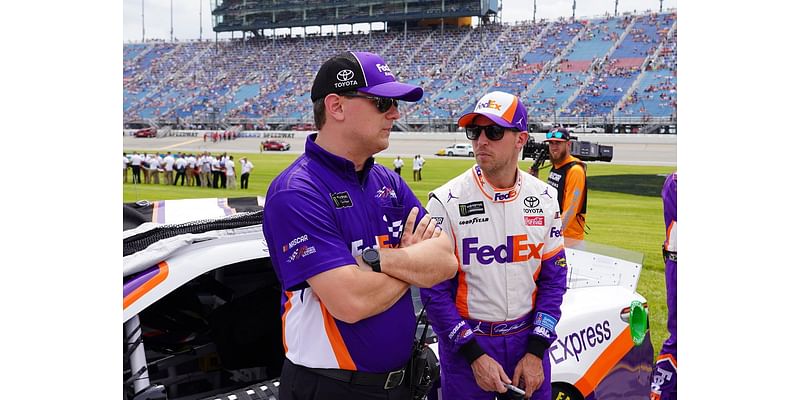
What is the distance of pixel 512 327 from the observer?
2.56 metres

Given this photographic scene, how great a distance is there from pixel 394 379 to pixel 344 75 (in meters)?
0.92

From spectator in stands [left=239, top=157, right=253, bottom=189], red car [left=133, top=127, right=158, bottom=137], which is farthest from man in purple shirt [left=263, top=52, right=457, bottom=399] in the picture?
red car [left=133, top=127, right=158, bottom=137]

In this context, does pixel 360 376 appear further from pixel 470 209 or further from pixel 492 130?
pixel 492 130

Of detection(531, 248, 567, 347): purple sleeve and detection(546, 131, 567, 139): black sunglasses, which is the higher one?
detection(546, 131, 567, 139): black sunglasses

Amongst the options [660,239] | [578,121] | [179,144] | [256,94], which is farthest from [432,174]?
[256,94]

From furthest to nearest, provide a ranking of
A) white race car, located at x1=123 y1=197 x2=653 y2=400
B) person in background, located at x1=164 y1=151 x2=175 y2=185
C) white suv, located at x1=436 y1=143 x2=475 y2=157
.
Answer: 1. white suv, located at x1=436 y1=143 x2=475 y2=157
2. person in background, located at x1=164 y1=151 x2=175 y2=185
3. white race car, located at x1=123 y1=197 x2=653 y2=400

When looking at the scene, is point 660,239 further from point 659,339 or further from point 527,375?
point 527,375

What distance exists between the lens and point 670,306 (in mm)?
3439

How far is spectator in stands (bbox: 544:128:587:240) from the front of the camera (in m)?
5.24

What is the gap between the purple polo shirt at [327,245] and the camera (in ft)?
5.81

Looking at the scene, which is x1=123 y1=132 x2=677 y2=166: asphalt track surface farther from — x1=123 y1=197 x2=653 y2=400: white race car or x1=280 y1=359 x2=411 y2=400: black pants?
x1=280 y1=359 x2=411 y2=400: black pants

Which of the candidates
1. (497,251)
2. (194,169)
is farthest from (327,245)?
(194,169)

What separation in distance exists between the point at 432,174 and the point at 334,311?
21.7 m

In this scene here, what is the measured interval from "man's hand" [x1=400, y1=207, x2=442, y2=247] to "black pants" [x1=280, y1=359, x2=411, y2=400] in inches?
17.6
